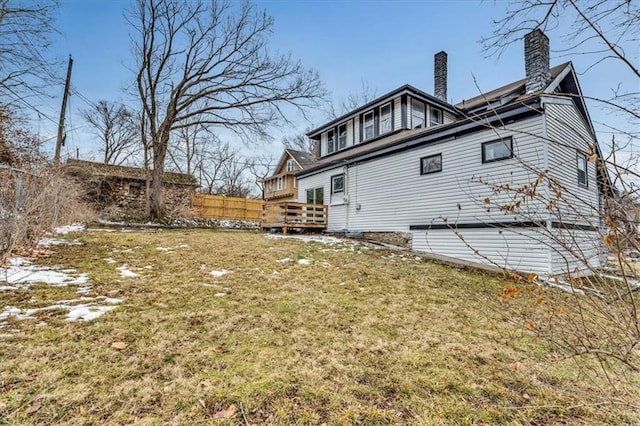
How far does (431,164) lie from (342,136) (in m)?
6.32

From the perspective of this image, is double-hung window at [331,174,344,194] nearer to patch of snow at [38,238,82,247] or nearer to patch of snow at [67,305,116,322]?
patch of snow at [38,238,82,247]

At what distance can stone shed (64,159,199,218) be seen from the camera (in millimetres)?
18391

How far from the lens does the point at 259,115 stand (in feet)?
57.8

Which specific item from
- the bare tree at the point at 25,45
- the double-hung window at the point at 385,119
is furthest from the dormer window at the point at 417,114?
the bare tree at the point at 25,45

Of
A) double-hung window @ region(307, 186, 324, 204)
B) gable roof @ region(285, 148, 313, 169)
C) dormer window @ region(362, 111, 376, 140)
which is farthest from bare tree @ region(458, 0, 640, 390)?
gable roof @ region(285, 148, 313, 169)

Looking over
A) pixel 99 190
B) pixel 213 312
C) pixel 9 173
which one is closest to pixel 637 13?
pixel 213 312

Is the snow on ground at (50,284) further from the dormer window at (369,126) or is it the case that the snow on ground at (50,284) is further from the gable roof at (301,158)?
the gable roof at (301,158)

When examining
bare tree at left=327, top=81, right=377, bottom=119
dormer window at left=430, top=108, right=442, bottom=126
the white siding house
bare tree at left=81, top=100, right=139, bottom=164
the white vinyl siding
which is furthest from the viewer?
bare tree at left=81, top=100, right=139, bottom=164

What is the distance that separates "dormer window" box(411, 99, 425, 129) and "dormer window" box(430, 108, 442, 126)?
2.03 feet

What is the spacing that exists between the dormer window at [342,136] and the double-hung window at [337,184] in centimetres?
211

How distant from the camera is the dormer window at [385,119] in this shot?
1272cm

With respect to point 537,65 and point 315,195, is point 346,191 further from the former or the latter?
point 537,65

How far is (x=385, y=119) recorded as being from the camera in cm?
1293

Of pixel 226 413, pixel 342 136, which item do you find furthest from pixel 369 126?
pixel 226 413
